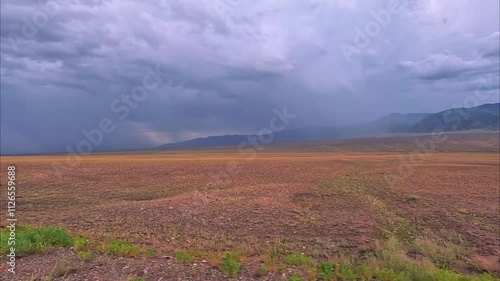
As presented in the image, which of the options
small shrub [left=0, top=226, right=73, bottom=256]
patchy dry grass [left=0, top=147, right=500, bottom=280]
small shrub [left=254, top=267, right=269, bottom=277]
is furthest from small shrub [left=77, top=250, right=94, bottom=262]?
small shrub [left=254, top=267, right=269, bottom=277]

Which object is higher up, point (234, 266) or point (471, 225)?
point (234, 266)

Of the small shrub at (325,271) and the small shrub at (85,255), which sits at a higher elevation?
the small shrub at (85,255)

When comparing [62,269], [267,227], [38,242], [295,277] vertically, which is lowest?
[267,227]

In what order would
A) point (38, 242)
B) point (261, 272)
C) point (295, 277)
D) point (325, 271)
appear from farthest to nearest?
point (38, 242) < point (325, 271) < point (261, 272) < point (295, 277)

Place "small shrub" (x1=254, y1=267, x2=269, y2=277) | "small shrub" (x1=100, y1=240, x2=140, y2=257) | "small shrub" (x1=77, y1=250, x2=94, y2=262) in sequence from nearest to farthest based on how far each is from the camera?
"small shrub" (x1=254, y1=267, x2=269, y2=277)
"small shrub" (x1=77, y1=250, x2=94, y2=262)
"small shrub" (x1=100, y1=240, x2=140, y2=257)

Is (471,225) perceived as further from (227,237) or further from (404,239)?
(227,237)

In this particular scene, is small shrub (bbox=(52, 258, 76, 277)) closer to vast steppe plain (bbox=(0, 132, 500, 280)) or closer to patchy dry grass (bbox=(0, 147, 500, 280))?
vast steppe plain (bbox=(0, 132, 500, 280))

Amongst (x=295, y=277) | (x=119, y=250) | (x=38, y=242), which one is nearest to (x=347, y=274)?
(x=295, y=277)

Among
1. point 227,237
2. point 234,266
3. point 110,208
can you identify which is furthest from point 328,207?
point 234,266

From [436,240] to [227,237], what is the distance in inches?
344

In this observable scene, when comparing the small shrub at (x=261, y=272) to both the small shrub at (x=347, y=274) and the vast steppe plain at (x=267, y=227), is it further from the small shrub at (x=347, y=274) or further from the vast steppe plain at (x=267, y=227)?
the small shrub at (x=347, y=274)

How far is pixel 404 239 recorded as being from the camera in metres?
17.3

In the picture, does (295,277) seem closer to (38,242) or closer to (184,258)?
(184,258)

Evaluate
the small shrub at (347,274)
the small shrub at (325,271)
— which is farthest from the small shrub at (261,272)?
the small shrub at (347,274)
